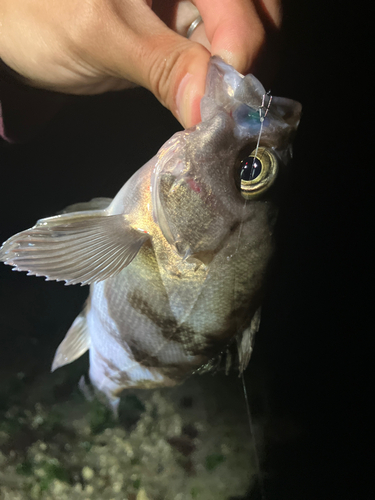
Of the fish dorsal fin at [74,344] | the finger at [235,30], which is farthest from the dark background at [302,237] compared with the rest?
the finger at [235,30]

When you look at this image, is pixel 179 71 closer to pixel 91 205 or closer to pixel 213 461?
pixel 91 205

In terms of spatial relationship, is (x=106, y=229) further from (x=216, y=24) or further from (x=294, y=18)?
(x=294, y=18)

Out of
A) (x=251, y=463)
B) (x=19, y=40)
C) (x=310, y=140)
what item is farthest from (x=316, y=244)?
(x=19, y=40)

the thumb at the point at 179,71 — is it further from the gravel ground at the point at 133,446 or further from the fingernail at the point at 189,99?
the gravel ground at the point at 133,446

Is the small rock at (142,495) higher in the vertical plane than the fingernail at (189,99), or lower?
lower

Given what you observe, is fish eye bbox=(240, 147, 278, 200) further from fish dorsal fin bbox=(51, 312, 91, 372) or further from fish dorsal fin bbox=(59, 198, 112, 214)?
fish dorsal fin bbox=(51, 312, 91, 372)

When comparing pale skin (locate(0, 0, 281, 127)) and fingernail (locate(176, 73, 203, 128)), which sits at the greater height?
pale skin (locate(0, 0, 281, 127))

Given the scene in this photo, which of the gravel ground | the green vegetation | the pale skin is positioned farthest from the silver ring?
the green vegetation
